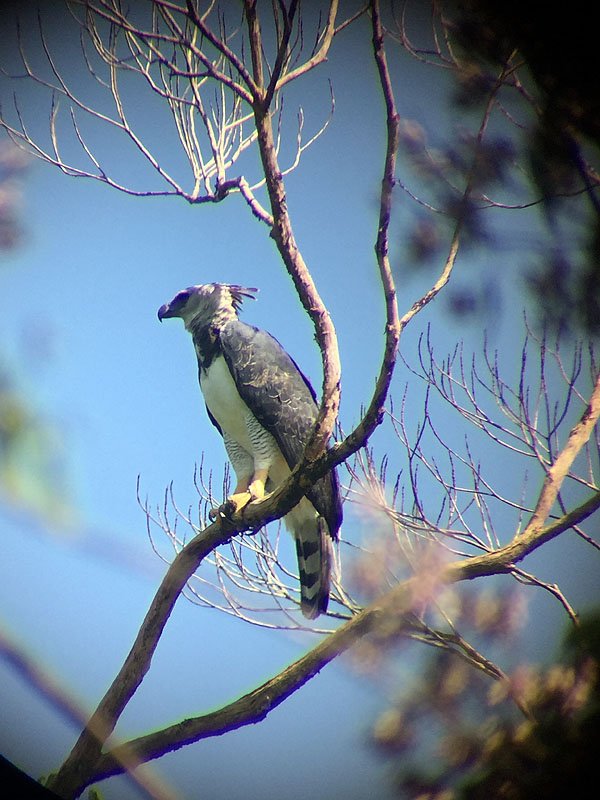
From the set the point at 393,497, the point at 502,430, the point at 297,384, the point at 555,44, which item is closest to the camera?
the point at 555,44

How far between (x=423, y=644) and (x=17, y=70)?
2.00 m

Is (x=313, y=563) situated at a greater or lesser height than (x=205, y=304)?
lesser

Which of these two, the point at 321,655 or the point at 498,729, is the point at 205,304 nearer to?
the point at 321,655

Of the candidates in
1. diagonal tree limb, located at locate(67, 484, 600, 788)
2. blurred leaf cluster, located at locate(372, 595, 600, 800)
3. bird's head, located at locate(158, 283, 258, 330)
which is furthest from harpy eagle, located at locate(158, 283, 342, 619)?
blurred leaf cluster, located at locate(372, 595, 600, 800)

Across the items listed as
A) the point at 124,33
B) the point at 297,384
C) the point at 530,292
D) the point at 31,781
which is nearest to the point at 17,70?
the point at 124,33

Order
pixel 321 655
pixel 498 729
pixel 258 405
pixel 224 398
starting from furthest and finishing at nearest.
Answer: pixel 224 398 → pixel 258 405 → pixel 321 655 → pixel 498 729

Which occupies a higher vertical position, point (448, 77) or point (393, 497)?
→ point (448, 77)

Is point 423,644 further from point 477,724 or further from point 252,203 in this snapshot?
point 252,203

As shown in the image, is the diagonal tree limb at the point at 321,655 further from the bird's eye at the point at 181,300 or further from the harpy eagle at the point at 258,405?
the bird's eye at the point at 181,300

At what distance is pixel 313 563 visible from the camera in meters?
2.49

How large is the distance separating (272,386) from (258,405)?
78mm

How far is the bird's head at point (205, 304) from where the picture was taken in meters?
2.63

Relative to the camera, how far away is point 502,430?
2.04 metres

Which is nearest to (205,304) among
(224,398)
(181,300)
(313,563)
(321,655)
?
(181,300)
